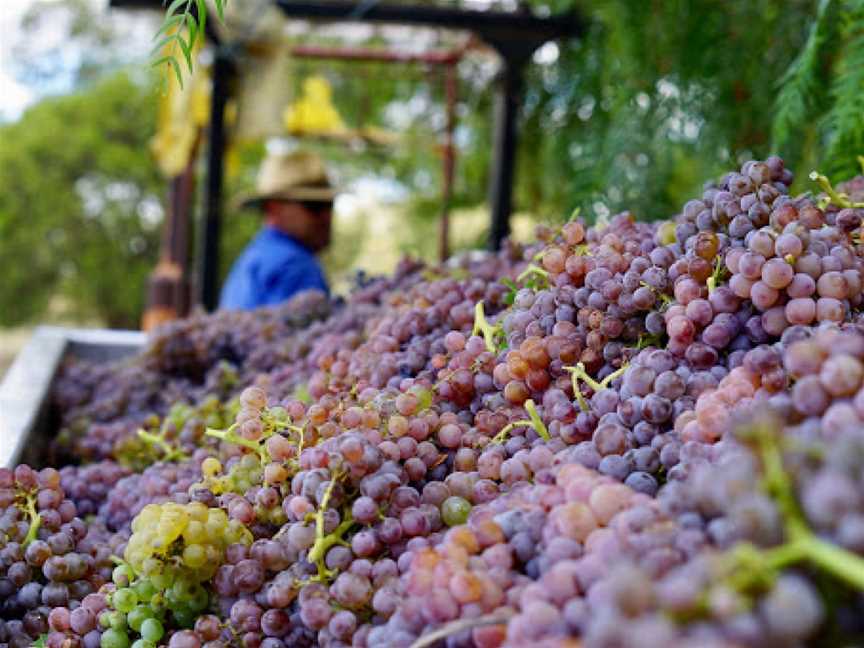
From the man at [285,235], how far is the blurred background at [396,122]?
8.4 inches

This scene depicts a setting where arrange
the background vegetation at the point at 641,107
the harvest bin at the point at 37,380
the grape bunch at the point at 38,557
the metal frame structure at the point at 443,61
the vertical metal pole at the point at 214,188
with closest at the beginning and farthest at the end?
1. the grape bunch at the point at 38,557
2. the harvest bin at the point at 37,380
3. the background vegetation at the point at 641,107
4. the vertical metal pole at the point at 214,188
5. the metal frame structure at the point at 443,61

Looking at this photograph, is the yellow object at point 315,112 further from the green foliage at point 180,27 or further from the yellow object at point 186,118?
the green foliage at point 180,27

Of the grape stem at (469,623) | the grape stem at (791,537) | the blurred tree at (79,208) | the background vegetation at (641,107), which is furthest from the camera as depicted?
the blurred tree at (79,208)

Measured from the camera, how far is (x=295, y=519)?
93 centimetres

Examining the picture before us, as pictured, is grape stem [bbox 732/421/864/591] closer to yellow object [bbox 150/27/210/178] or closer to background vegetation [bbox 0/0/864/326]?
background vegetation [bbox 0/0/864/326]

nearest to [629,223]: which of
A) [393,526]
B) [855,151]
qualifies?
[393,526]

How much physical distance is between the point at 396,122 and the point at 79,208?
4472mm

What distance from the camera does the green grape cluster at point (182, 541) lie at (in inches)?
37.3

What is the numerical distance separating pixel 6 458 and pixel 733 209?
1119mm

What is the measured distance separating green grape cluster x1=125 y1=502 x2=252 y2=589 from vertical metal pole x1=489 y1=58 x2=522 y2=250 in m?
2.62

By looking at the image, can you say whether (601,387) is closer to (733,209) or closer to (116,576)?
(733,209)

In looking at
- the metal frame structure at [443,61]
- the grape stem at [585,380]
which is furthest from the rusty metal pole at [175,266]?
the grape stem at [585,380]

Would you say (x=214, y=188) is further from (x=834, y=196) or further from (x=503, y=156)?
(x=834, y=196)

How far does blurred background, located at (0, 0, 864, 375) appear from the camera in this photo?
2500mm
